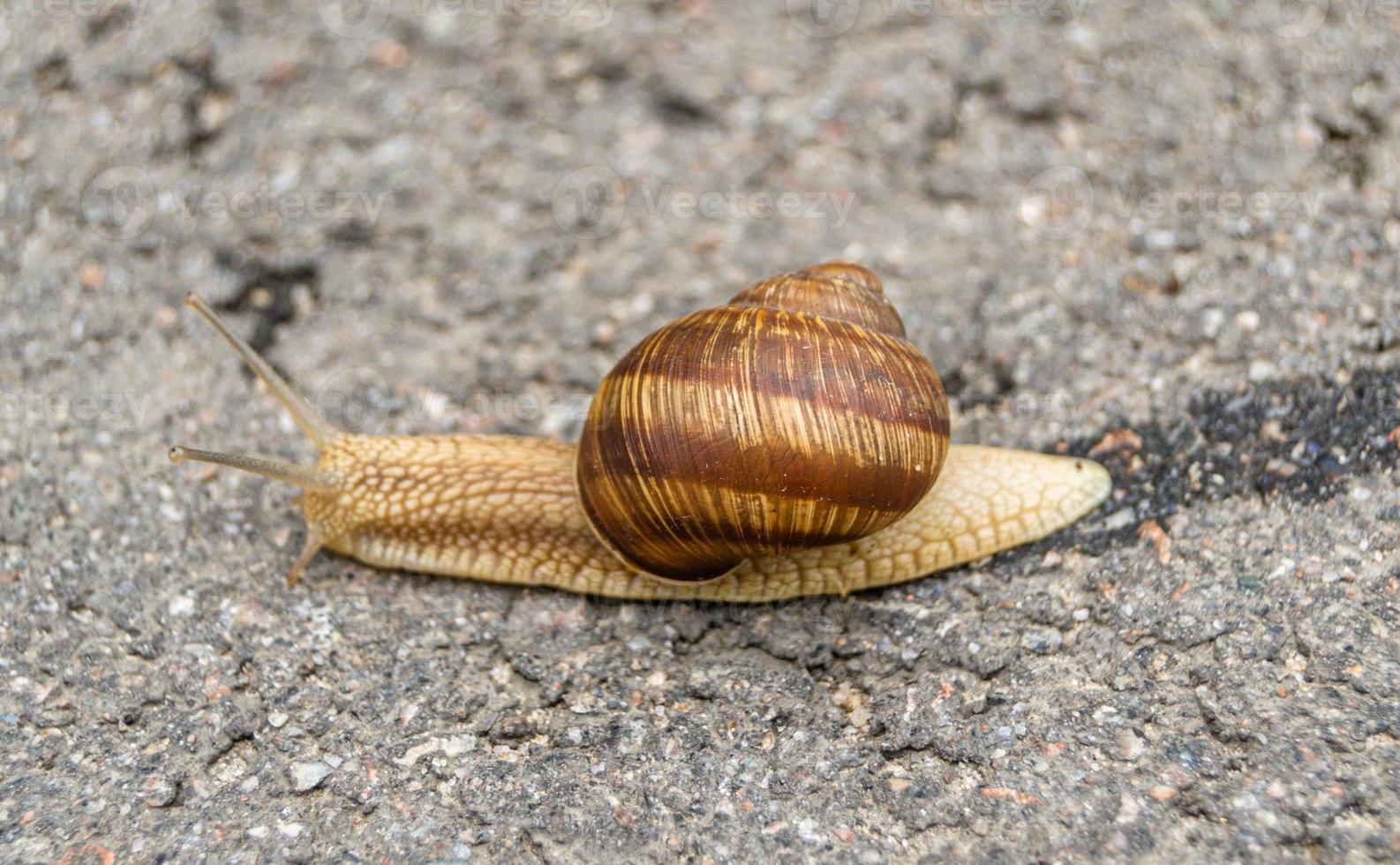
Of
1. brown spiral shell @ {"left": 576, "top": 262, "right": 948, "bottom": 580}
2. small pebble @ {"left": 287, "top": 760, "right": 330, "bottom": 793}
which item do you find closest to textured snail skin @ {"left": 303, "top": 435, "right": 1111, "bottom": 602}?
brown spiral shell @ {"left": 576, "top": 262, "right": 948, "bottom": 580}

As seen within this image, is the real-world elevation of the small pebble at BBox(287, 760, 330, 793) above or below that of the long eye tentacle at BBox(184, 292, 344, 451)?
below

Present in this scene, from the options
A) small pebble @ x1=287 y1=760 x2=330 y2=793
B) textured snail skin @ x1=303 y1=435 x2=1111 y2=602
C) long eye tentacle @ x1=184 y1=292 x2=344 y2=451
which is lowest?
small pebble @ x1=287 y1=760 x2=330 y2=793

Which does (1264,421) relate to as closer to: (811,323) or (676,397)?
(811,323)

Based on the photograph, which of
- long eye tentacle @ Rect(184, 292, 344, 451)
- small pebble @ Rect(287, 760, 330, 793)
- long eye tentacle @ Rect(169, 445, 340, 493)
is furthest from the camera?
long eye tentacle @ Rect(184, 292, 344, 451)

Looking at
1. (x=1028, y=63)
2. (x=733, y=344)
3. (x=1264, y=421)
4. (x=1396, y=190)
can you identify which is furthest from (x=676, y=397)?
(x=1396, y=190)

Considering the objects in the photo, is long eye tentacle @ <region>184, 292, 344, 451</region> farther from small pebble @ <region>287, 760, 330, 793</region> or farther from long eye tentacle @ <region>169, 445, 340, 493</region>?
small pebble @ <region>287, 760, 330, 793</region>

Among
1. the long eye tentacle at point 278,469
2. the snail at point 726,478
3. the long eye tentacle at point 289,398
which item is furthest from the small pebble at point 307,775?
the long eye tentacle at point 289,398

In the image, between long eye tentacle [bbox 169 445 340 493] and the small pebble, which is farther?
long eye tentacle [bbox 169 445 340 493]

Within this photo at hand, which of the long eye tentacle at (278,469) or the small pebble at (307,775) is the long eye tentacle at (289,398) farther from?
the small pebble at (307,775)
